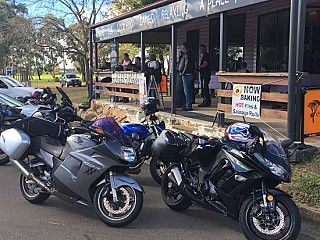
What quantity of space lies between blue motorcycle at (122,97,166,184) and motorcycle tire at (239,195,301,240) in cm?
250

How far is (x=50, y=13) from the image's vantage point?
33.6m

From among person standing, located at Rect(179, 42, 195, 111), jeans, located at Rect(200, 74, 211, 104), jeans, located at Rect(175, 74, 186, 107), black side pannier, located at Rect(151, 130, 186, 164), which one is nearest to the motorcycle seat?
black side pannier, located at Rect(151, 130, 186, 164)

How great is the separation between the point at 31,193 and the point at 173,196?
1951mm

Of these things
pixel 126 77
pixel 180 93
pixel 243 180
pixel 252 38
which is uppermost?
pixel 252 38

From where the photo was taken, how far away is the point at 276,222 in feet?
14.0

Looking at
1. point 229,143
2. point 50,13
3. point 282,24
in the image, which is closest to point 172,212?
point 229,143

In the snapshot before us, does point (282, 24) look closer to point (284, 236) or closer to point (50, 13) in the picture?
point (284, 236)

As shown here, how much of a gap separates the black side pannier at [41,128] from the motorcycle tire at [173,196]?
4.80 ft

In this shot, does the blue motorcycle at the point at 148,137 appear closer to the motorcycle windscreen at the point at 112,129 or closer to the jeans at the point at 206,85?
the motorcycle windscreen at the point at 112,129

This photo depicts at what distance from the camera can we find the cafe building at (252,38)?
7039 mm

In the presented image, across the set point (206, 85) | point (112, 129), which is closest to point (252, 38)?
point (206, 85)

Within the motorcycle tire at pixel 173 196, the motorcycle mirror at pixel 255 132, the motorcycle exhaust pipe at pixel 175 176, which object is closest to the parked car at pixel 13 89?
the motorcycle tire at pixel 173 196

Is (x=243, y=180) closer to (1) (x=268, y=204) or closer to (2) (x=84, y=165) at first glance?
(1) (x=268, y=204)

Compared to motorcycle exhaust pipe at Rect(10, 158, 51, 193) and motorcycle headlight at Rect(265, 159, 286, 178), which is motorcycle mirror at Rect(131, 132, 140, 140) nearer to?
motorcycle exhaust pipe at Rect(10, 158, 51, 193)
